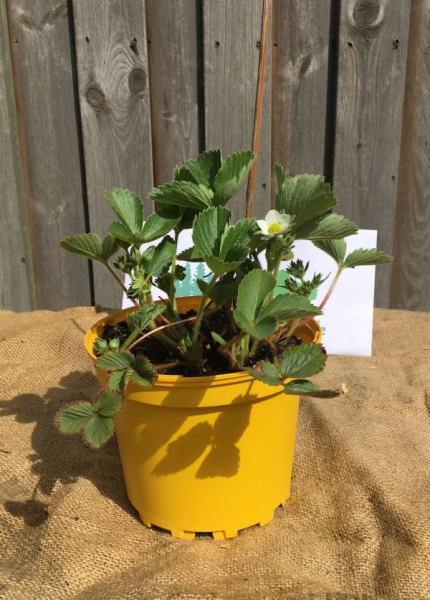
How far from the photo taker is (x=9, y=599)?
28.5 inches

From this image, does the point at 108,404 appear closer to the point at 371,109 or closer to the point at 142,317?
the point at 142,317

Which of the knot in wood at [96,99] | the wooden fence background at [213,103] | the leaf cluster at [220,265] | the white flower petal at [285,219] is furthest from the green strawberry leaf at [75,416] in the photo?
the knot in wood at [96,99]

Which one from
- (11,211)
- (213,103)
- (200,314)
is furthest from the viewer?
(11,211)

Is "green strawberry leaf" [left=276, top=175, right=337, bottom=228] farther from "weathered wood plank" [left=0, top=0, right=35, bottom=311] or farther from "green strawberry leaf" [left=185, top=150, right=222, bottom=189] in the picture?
"weathered wood plank" [left=0, top=0, right=35, bottom=311]

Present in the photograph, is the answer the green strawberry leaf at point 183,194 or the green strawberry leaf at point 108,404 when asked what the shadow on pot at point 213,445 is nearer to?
the green strawberry leaf at point 108,404

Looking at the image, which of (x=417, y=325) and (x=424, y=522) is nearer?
(x=424, y=522)

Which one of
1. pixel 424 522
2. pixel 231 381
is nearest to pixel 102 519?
pixel 231 381

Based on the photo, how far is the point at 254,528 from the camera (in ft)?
2.87

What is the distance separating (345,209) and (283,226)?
1.04 metres

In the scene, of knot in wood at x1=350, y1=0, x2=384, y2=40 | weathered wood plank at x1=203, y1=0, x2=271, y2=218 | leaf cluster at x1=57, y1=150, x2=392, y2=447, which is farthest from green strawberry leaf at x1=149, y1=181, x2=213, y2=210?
knot in wood at x1=350, y1=0, x2=384, y2=40

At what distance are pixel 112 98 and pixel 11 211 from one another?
1.52 ft

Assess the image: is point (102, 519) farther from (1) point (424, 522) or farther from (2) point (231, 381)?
(1) point (424, 522)

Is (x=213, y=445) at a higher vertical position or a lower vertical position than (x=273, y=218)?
lower

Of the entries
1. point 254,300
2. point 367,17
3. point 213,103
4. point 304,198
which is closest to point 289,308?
point 254,300
